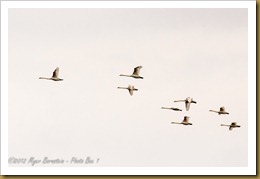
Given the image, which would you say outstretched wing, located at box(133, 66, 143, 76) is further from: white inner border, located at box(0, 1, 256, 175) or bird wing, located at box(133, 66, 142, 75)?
white inner border, located at box(0, 1, 256, 175)

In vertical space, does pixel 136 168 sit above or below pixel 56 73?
below

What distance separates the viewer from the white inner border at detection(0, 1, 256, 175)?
23.2 ft

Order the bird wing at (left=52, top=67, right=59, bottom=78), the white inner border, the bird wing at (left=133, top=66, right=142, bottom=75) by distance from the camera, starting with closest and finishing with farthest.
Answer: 1. the white inner border
2. the bird wing at (left=52, top=67, right=59, bottom=78)
3. the bird wing at (left=133, top=66, right=142, bottom=75)

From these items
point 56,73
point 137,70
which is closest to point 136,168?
point 137,70

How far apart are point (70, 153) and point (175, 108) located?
4.81ft

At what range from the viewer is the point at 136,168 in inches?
280

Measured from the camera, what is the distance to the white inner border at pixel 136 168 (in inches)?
279

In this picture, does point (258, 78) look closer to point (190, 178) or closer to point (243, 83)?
point (243, 83)

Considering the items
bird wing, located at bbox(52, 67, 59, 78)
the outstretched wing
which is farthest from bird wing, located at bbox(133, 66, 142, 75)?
bird wing, located at bbox(52, 67, 59, 78)

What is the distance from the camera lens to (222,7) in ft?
24.1

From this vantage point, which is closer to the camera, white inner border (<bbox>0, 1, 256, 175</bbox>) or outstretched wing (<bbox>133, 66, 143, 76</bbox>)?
white inner border (<bbox>0, 1, 256, 175</bbox>)

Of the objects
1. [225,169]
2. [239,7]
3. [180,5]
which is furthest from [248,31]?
[225,169]

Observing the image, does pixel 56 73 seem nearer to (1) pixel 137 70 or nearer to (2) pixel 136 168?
(1) pixel 137 70

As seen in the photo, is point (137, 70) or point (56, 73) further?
point (137, 70)
